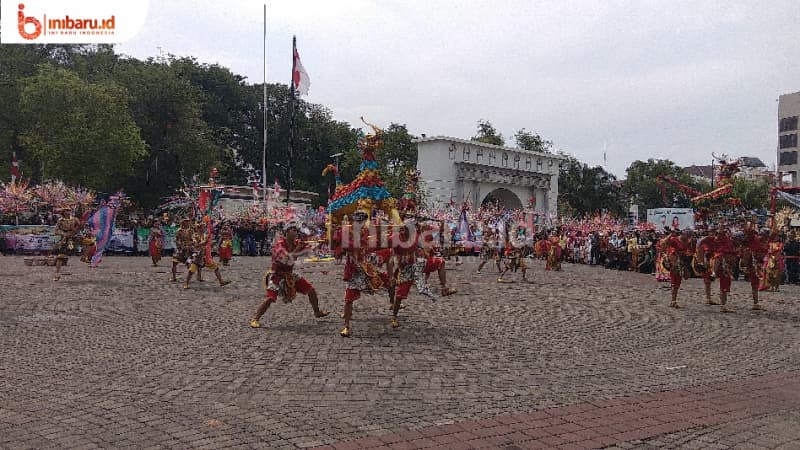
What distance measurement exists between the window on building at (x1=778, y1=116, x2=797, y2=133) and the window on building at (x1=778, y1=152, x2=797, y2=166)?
8.42ft

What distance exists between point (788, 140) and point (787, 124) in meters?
1.80

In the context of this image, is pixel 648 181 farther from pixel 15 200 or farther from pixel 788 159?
pixel 15 200

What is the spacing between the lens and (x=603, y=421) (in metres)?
5.61

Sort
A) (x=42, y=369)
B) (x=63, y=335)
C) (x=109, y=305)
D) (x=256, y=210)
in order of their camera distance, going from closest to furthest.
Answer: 1. (x=42, y=369)
2. (x=63, y=335)
3. (x=109, y=305)
4. (x=256, y=210)

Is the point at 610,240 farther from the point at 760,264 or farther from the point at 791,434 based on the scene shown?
the point at 791,434

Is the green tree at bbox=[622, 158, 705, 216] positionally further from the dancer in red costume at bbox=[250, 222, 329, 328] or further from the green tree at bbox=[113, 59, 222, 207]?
the dancer in red costume at bbox=[250, 222, 329, 328]

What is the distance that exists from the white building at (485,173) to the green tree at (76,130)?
27.9 metres

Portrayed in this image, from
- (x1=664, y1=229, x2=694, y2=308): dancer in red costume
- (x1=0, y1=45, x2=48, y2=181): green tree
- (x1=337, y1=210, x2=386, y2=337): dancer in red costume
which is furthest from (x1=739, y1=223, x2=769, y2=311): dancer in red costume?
(x1=0, y1=45, x2=48, y2=181): green tree

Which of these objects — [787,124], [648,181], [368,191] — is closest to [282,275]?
[368,191]

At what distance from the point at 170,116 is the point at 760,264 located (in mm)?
33344

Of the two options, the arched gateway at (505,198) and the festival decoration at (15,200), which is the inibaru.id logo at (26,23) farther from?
the arched gateway at (505,198)

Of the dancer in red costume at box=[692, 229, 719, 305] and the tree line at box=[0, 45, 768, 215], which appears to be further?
the tree line at box=[0, 45, 768, 215]

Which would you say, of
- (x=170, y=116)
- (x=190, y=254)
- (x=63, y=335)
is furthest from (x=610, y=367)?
(x=170, y=116)

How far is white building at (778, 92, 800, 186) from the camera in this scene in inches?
2687
